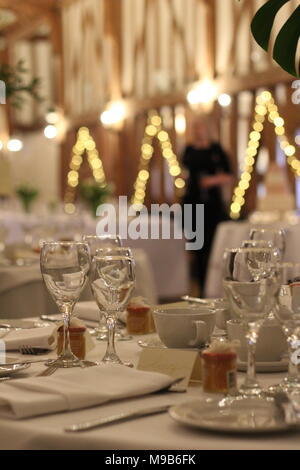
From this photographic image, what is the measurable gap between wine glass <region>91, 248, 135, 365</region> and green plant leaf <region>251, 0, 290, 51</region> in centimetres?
46

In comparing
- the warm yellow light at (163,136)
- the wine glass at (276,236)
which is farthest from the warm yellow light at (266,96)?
the wine glass at (276,236)

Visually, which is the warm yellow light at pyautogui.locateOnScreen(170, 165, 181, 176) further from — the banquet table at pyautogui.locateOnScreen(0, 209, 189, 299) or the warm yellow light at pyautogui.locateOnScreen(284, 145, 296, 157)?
the banquet table at pyautogui.locateOnScreen(0, 209, 189, 299)

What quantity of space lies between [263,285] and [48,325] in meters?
0.74

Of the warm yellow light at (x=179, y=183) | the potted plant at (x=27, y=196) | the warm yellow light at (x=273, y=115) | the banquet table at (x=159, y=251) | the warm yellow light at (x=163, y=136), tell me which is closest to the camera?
the banquet table at (x=159, y=251)

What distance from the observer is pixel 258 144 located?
8914mm

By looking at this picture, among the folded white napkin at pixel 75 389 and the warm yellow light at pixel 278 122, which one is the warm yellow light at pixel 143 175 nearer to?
the warm yellow light at pixel 278 122

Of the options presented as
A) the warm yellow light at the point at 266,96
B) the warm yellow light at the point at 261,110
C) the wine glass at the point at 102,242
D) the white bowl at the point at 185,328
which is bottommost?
the white bowl at the point at 185,328

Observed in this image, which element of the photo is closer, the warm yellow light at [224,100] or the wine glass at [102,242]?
the wine glass at [102,242]

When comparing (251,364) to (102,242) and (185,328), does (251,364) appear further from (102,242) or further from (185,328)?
(102,242)

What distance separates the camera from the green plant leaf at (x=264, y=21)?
1354 mm

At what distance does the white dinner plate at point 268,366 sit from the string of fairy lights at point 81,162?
1070 cm

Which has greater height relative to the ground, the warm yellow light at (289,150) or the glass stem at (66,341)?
the warm yellow light at (289,150)

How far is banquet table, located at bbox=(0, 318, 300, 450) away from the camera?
849mm
